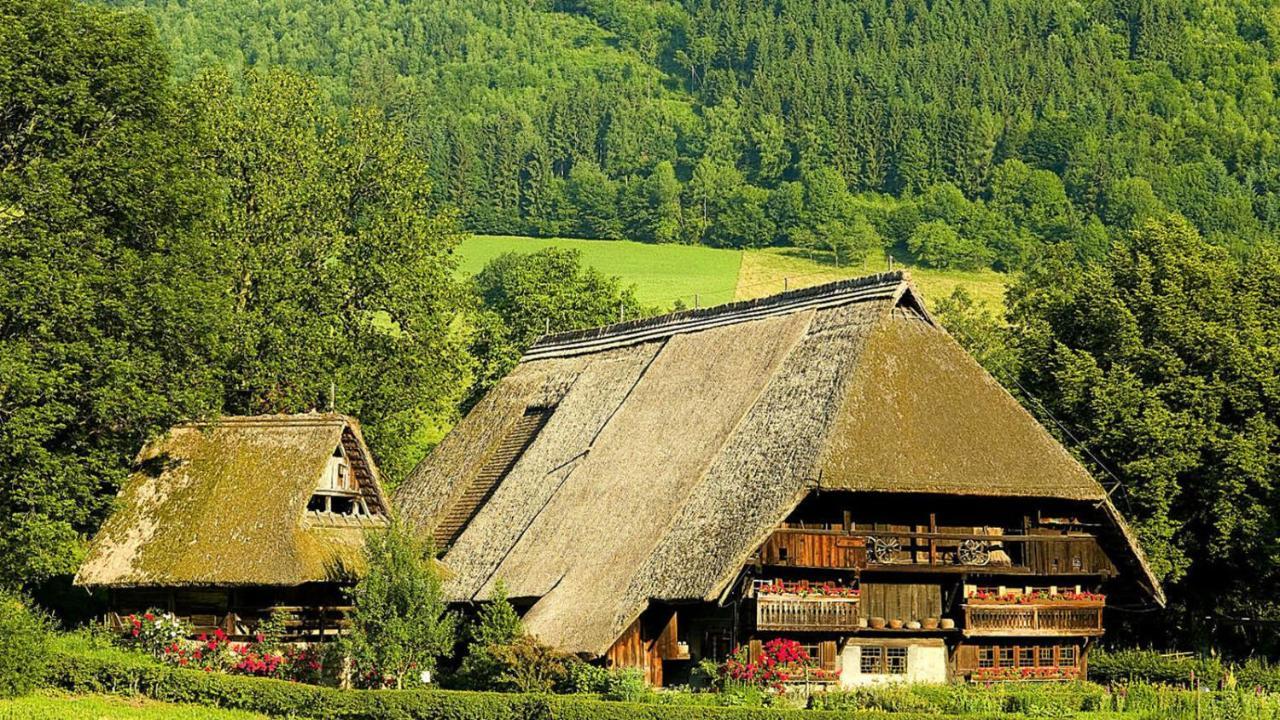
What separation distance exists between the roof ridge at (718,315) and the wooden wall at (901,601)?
8161mm

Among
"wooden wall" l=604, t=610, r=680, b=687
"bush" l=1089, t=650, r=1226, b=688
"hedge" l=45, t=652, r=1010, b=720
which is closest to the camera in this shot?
"hedge" l=45, t=652, r=1010, b=720

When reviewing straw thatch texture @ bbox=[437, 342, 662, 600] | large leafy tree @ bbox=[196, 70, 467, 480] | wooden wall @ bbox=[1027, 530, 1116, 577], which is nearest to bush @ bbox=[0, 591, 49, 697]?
straw thatch texture @ bbox=[437, 342, 662, 600]

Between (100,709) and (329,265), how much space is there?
25190 millimetres

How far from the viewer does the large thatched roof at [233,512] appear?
158ft

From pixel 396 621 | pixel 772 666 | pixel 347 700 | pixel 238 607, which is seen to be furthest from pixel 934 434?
pixel 238 607

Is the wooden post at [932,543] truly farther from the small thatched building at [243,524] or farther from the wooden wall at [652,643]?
the small thatched building at [243,524]

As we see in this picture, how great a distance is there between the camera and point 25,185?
49.1 meters

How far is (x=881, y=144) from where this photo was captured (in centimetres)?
17500

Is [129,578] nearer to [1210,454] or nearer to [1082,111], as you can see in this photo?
[1210,454]

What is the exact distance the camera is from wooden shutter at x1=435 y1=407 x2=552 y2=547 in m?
57.1

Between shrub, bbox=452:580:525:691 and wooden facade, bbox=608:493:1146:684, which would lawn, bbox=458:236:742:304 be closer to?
wooden facade, bbox=608:493:1146:684

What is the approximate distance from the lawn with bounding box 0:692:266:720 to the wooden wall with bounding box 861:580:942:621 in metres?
15.3

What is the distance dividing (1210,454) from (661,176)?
108268mm

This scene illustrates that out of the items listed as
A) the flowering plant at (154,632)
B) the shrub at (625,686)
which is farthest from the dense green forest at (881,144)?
the shrub at (625,686)
